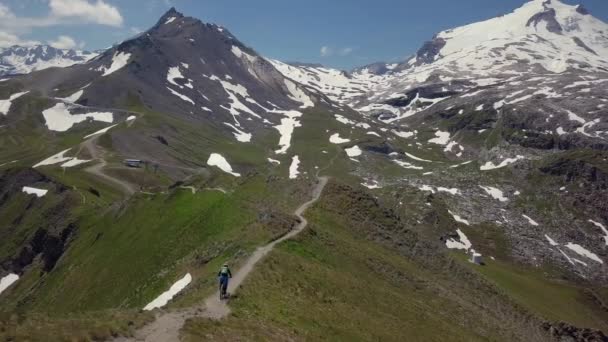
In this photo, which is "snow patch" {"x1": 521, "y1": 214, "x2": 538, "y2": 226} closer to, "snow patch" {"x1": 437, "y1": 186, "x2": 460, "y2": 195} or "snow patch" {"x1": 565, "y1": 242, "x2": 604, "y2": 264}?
"snow patch" {"x1": 565, "y1": 242, "x2": 604, "y2": 264}

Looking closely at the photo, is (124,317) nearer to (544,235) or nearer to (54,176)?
(54,176)

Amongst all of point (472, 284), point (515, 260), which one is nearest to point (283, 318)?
point (472, 284)

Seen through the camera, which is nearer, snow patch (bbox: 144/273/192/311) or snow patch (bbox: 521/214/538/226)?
snow patch (bbox: 144/273/192/311)

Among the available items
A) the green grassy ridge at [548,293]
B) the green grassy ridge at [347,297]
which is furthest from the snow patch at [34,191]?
the green grassy ridge at [548,293]

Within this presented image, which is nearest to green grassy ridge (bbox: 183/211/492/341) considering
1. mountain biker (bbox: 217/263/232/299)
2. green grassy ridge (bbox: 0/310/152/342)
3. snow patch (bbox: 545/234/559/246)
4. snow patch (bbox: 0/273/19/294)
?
mountain biker (bbox: 217/263/232/299)

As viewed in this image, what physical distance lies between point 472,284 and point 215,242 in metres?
30.0

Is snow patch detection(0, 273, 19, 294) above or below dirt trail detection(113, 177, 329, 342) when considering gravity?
below

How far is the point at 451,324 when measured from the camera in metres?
44.0

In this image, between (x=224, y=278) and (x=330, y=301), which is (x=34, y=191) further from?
(x=224, y=278)

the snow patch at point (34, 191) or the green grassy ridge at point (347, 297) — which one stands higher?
the green grassy ridge at point (347, 297)

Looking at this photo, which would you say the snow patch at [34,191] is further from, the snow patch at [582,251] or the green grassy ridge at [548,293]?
the snow patch at [582,251]

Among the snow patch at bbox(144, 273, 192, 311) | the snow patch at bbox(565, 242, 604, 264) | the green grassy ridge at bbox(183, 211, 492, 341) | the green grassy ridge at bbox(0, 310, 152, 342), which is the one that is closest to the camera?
the green grassy ridge at bbox(0, 310, 152, 342)

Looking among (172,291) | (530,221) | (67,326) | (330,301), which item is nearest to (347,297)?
(330,301)

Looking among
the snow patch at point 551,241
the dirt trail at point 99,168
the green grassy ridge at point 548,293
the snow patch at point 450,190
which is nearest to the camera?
the green grassy ridge at point 548,293
